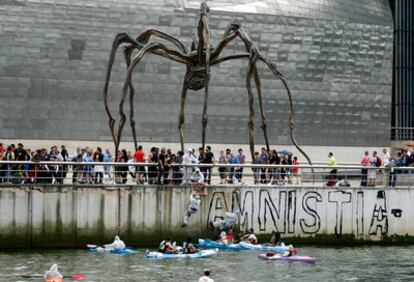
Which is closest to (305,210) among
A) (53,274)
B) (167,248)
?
(167,248)

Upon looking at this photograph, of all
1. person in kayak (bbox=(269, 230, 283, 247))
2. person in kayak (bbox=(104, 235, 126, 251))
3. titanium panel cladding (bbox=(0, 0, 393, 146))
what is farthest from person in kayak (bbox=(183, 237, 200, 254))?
titanium panel cladding (bbox=(0, 0, 393, 146))

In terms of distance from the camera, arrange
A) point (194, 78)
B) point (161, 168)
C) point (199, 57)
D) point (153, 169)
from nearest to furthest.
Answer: point (161, 168) < point (153, 169) < point (199, 57) < point (194, 78)

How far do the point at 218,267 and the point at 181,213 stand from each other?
481cm

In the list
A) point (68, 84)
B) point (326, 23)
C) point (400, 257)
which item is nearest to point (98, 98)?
point (68, 84)

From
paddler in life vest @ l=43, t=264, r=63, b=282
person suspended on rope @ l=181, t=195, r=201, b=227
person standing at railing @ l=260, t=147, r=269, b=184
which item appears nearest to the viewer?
paddler in life vest @ l=43, t=264, r=63, b=282

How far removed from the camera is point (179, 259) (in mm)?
38656

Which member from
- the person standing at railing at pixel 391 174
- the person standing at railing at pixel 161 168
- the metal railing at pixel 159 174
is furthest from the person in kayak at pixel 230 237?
the person standing at railing at pixel 391 174

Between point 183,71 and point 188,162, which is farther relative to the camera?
point 183,71

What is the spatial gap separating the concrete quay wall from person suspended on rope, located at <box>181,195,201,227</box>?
0.17 metres

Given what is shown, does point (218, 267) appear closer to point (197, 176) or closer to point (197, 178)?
point (197, 178)

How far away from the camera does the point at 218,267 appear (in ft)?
121

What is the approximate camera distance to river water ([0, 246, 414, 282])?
114ft

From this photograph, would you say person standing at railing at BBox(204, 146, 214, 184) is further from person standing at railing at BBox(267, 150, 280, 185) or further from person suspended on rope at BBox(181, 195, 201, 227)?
person standing at railing at BBox(267, 150, 280, 185)

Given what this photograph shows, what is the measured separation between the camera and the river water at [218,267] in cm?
3484
